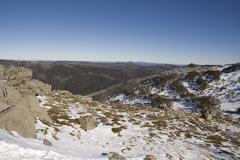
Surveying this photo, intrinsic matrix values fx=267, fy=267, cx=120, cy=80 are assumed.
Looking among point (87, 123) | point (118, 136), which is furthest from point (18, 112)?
point (118, 136)

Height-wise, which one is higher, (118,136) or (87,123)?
(87,123)

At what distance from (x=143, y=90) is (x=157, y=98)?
11.7m

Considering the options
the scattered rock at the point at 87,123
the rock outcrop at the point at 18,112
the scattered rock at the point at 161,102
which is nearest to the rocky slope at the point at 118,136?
the scattered rock at the point at 87,123

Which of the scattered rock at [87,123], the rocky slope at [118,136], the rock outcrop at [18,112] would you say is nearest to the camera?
the rocky slope at [118,136]

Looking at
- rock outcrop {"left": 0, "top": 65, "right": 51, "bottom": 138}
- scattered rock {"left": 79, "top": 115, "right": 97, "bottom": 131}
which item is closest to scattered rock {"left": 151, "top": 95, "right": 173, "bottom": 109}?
scattered rock {"left": 79, "top": 115, "right": 97, "bottom": 131}

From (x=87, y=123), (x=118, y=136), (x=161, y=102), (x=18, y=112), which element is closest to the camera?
(x=18, y=112)

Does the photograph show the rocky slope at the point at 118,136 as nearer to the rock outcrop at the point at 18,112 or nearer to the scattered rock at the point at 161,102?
the rock outcrop at the point at 18,112

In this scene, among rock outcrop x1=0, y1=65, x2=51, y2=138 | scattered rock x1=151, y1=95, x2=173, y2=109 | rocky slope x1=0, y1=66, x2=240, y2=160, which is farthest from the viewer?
scattered rock x1=151, y1=95, x2=173, y2=109

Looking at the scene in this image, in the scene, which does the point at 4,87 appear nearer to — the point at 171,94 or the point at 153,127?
the point at 153,127

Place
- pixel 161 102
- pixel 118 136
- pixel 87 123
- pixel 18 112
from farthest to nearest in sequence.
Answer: pixel 161 102 → pixel 87 123 → pixel 118 136 → pixel 18 112

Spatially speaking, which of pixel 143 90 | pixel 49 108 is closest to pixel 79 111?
pixel 49 108

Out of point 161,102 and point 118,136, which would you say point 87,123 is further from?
point 161,102

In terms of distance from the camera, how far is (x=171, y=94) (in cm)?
Result: 5962

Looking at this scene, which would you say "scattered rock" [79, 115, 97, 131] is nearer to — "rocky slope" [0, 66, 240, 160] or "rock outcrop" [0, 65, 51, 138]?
"rocky slope" [0, 66, 240, 160]
